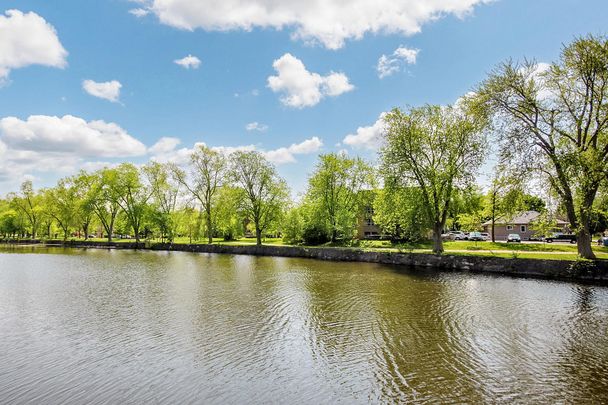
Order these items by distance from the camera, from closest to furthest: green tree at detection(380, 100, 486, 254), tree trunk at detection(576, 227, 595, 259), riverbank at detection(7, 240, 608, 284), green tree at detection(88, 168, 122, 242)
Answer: riverbank at detection(7, 240, 608, 284) < tree trunk at detection(576, 227, 595, 259) < green tree at detection(380, 100, 486, 254) < green tree at detection(88, 168, 122, 242)

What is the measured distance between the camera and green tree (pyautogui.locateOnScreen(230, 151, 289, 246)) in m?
56.3

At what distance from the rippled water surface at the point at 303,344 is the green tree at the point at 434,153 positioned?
554 inches

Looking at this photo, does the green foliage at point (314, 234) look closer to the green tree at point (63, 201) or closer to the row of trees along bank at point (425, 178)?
the row of trees along bank at point (425, 178)

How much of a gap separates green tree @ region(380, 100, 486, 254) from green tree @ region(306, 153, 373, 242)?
16510 millimetres

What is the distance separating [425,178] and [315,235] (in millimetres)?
21776

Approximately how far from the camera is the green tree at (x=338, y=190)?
53.4m

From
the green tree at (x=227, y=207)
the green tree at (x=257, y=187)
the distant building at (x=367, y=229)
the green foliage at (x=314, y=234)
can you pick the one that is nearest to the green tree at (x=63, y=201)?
the green tree at (x=227, y=207)

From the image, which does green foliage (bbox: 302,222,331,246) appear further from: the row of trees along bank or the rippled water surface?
the rippled water surface

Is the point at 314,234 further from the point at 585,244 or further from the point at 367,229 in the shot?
the point at 585,244

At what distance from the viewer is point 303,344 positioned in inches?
504

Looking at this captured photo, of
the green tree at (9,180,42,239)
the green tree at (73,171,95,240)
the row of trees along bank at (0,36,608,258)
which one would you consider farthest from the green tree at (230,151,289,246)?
the green tree at (9,180,42,239)

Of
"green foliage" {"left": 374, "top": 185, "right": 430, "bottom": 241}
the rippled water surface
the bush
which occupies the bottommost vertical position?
the rippled water surface

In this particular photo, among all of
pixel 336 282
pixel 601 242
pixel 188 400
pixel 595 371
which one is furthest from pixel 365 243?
pixel 188 400

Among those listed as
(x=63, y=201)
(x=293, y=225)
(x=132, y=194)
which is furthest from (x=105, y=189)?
(x=293, y=225)
